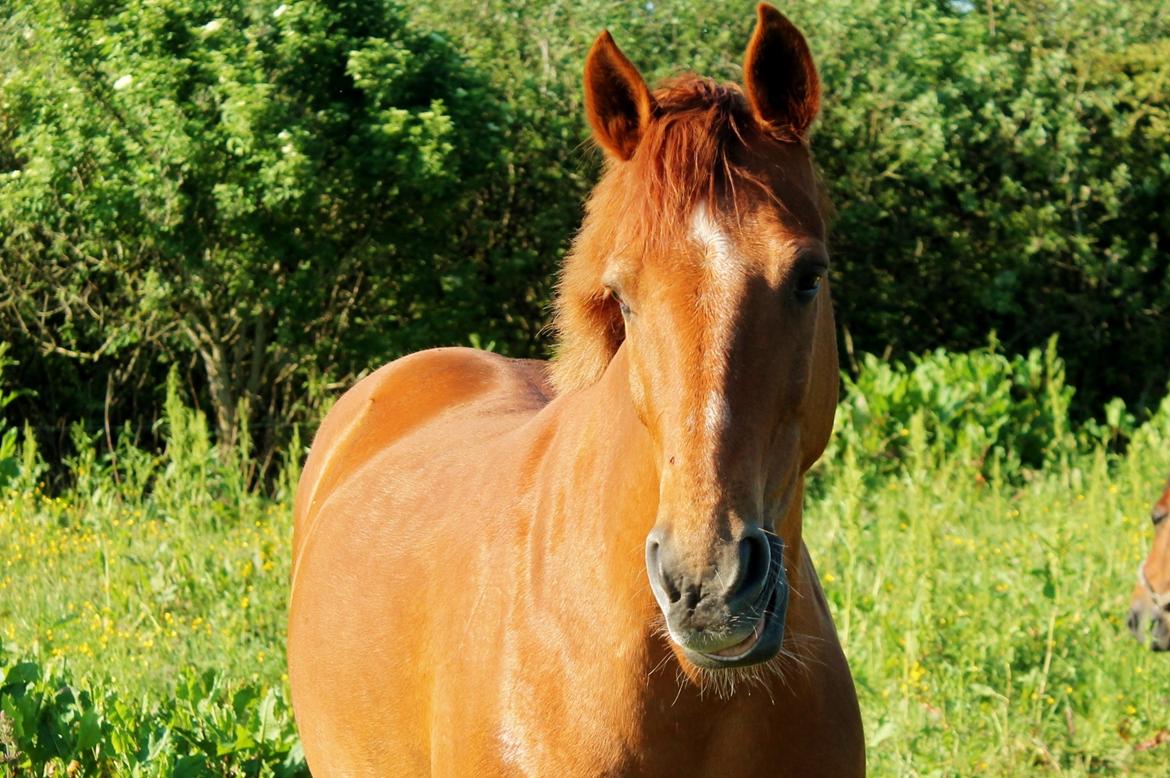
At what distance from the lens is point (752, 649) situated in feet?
6.07

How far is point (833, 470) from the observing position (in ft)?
25.2

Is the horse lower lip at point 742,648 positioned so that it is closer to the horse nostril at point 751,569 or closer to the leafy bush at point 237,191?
the horse nostril at point 751,569

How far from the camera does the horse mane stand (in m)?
2.06

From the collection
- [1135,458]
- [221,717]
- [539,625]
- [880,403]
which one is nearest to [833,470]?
[880,403]

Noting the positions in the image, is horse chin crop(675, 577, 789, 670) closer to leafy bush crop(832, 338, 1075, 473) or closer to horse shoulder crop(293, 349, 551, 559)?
horse shoulder crop(293, 349, 551, 559)

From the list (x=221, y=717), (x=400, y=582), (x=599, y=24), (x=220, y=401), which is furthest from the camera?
(x=599, y=24)

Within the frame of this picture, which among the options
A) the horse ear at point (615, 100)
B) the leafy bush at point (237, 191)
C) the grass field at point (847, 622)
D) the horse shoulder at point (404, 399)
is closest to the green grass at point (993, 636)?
the grass field at point (847, 622)

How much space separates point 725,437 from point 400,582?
1.30 meters

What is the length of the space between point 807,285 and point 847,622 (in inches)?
115

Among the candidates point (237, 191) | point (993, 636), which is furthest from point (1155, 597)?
point (237, 191)

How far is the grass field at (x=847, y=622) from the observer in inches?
154

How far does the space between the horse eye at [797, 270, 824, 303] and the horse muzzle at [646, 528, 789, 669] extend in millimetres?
415

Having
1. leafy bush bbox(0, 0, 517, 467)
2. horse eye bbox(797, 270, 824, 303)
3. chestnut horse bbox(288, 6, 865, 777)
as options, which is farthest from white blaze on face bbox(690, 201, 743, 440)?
leafy bush bbox(0, 0, 517, 467)

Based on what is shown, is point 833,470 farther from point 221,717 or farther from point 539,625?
point 539,625
